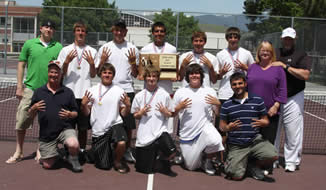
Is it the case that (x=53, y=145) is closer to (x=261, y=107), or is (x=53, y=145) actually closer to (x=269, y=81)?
(x=261, y=107)

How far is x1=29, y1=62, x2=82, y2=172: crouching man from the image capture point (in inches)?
209

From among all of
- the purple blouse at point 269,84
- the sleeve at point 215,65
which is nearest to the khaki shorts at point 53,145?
the sleeve at point 215,65

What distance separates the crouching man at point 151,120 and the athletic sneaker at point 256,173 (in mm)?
1135

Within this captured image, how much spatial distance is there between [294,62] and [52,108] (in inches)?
140

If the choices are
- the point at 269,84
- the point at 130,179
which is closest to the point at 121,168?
the point at 130,179

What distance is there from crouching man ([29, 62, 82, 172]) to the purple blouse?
2605 millimetres

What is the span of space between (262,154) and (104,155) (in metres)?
2.23

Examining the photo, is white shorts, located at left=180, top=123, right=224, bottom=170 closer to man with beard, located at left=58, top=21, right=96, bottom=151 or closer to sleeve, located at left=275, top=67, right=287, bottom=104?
sleeve, located at left=275, top=67, right=287, bottom=104

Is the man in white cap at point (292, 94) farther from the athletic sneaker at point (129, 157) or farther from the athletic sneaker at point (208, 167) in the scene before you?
the athletic sneaker at point (129, 157)

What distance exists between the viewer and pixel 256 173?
528cm

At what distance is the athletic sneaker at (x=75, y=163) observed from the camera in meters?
5.29

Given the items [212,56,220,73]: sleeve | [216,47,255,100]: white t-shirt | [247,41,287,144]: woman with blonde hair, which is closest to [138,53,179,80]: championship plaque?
[212,56,220,73]: sleeve

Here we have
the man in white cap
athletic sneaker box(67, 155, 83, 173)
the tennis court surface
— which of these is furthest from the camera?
the man in white cap

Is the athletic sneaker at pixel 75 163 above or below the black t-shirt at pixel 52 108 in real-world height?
below
